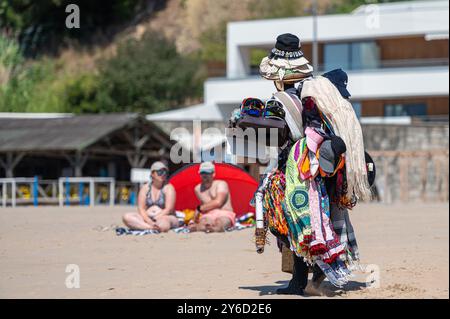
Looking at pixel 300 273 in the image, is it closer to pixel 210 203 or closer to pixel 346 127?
pixel 346 127

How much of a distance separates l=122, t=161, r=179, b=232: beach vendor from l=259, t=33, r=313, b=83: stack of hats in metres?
6.27

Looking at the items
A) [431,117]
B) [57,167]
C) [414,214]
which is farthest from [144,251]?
[431,117]

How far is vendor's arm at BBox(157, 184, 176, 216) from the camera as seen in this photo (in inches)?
555

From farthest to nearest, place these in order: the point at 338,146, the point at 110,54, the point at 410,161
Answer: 1. the point at 110,54
2. the point at 410,161
3. the point at 338,146

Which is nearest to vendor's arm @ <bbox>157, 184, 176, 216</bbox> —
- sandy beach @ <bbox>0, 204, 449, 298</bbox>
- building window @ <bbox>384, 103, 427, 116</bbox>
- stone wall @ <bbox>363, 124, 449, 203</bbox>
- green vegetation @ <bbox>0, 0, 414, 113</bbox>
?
sandy beach @ <bbox>0, 204, 449, 298</bbox>

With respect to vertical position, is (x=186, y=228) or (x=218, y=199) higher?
(x=218, y=199)

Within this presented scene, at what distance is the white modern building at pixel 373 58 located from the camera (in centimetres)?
4391

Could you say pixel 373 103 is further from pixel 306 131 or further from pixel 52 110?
pixel 306 131

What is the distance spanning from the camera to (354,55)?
4572 centimetres

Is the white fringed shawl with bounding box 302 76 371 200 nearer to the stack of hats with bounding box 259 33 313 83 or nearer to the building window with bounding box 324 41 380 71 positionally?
the stack of hats with bounding box 259 33 313 83

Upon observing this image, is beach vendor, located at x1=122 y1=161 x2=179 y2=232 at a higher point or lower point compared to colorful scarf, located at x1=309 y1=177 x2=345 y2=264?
lower

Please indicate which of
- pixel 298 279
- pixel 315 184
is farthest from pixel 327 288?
pixel 315 184

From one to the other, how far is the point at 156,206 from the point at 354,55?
32.5 meters

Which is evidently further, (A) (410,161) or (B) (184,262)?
(A) (410,161)
